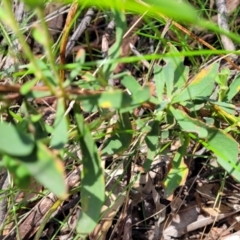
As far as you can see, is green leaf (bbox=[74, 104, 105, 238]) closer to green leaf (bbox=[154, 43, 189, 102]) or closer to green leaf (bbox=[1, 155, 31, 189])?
green leaf (bbox=[1, 155, 31, 189])


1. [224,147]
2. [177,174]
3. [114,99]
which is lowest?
[177,174]

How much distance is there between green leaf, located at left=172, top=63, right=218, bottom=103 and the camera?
1140 mm

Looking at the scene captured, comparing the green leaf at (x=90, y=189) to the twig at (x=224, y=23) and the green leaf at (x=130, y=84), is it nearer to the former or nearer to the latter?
the green leaf at (x=130, y=84)

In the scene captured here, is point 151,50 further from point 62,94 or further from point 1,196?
point 62,94

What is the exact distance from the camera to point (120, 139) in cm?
116

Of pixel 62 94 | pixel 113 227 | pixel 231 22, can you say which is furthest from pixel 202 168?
pixel 62 94

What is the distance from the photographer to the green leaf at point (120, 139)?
114 cm

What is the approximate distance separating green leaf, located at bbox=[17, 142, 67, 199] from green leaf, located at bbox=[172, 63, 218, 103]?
477 millimetres

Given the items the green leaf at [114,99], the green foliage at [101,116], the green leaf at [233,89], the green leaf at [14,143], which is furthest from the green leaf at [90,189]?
the green leaf at [233,89]

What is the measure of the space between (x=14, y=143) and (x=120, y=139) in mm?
468

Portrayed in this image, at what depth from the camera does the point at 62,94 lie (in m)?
0.81

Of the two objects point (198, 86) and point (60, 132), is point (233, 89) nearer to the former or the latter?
point (198, 86)

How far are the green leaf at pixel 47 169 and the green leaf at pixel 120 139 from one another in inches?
16.1

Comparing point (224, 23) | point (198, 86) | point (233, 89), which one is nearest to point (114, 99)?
point (198, 86)
